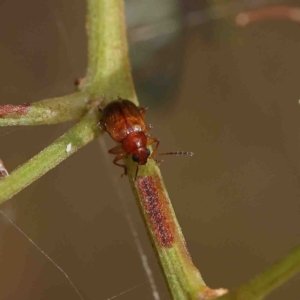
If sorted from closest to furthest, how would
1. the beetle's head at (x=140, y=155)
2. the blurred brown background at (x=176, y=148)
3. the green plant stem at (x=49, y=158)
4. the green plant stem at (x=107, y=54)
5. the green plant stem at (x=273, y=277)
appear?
the green plant stem at (x=273, y=277) → the green plant stem at (x=49, y=158) → the beetle's head at (x=140, y=155) → the green plant stem at (x=107, y=54) → the blurred brown background at (x=176, y=148)

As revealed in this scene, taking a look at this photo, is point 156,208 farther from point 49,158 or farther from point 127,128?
point 127,128

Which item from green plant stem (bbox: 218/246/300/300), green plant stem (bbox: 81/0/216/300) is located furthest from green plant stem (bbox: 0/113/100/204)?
green plant stem (bbox: 218/246/300/300)

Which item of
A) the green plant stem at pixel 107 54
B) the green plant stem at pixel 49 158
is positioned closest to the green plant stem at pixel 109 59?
the green plant stem at pixel 107 54

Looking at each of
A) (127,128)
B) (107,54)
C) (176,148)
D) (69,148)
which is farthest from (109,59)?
(176,148)

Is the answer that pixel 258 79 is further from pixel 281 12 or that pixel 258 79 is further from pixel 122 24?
pixel 122 24

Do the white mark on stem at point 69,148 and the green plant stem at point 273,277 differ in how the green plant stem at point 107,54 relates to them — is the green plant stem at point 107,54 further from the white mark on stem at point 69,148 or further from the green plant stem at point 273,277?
the green plant stem at point 273,277

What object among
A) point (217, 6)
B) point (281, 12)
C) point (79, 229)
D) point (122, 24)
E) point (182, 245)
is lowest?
point (182, 245)

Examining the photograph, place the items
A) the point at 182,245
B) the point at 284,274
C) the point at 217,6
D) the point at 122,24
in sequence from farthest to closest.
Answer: the point at 217,6, the point at 122,24, the point at 182,245, the point at 284,274

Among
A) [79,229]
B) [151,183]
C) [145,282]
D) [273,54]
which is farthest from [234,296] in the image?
[273,54]
